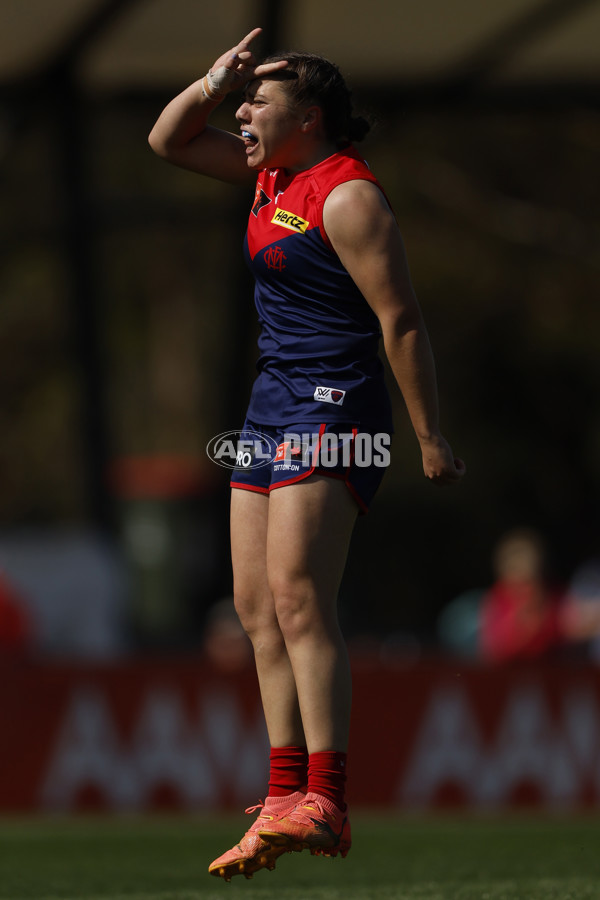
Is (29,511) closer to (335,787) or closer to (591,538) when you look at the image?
(591,538)

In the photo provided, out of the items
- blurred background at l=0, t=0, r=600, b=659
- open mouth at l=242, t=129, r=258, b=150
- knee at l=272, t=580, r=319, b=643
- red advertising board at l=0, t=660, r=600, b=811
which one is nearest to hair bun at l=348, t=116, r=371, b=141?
blurred background at l=0, t=0, r=600, b=659

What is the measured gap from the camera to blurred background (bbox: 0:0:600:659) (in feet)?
41.0

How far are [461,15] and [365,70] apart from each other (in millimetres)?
1593

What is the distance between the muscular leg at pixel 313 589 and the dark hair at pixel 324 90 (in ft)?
3.25

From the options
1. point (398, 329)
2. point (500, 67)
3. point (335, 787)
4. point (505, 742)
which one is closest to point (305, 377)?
point (398, 329)

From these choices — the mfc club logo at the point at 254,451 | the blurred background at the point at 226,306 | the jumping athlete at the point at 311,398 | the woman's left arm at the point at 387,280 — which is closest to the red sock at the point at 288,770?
the jumping athlete at the point at 311,398

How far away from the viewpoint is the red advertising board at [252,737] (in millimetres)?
9188

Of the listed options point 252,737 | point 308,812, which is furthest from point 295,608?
point 252,737

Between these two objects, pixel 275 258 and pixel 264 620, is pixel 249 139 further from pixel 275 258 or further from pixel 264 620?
pixel 264 620

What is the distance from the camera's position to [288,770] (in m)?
4.40

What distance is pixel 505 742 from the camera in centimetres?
954

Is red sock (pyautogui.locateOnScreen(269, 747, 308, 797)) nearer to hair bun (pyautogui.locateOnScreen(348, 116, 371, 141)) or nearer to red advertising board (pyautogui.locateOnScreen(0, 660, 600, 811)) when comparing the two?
hair bun (pyautogui.locateOnScreen(348, 116, 371, 141))

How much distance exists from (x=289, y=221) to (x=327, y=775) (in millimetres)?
1489

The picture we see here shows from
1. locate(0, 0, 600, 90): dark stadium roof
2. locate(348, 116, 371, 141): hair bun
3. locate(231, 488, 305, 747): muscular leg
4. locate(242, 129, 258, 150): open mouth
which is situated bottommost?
locate(231, 488, 305, 747): muscular leg
